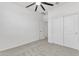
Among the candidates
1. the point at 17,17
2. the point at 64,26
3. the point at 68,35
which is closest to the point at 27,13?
the point at 17,17

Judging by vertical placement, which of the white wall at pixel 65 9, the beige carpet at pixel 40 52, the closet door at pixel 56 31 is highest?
the white wall at pixel 65 9

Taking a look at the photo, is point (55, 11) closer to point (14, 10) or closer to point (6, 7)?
point (14, 10)

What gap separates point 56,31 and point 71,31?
127 cm

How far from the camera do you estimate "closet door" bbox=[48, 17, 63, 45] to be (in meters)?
5.09

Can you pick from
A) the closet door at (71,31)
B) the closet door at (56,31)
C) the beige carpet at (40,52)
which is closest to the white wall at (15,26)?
the beige carpet at (40,52)

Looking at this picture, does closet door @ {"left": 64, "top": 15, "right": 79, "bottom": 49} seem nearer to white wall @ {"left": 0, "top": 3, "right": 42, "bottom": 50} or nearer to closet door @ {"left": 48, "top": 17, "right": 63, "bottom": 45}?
closet door @ {"left": 48, "top": 17, "right": 63, "bottom": 45}

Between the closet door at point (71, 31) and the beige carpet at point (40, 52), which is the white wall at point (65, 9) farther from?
the beige carpet at point (40, 52)

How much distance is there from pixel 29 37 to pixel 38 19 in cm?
228

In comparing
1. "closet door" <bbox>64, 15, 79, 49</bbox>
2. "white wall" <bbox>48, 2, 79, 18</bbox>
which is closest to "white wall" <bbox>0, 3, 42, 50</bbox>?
"white wall" <bbox>48, 2, 79, 18</bbox>

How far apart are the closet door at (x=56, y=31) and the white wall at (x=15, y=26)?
1.72m

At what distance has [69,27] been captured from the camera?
14.7 ft

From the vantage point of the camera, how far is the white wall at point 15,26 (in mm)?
3990

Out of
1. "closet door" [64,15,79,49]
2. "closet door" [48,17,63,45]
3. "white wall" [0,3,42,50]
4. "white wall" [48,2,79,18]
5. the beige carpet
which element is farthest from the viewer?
"closet door" [48,17,63,45]

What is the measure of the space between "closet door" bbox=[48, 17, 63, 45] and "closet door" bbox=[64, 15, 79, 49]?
0.41 metres
